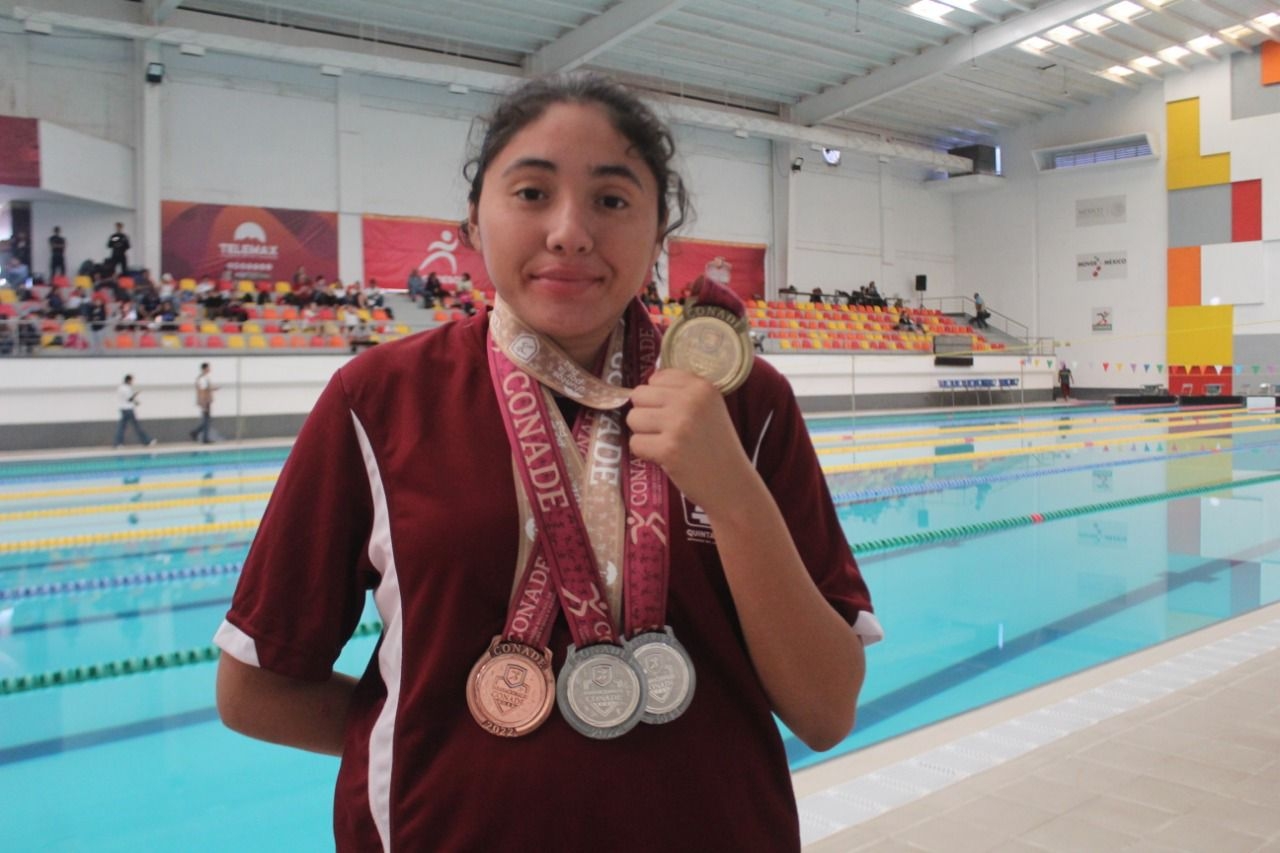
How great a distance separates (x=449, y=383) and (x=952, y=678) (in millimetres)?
3773

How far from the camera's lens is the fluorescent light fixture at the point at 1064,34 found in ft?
66.7

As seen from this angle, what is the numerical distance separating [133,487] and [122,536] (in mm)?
2710

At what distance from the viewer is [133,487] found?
951 centimetres

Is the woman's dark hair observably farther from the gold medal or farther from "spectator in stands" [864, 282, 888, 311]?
"spectator in stands" [864, 282, 888, 311]

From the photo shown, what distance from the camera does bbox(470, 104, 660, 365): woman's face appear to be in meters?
1.04

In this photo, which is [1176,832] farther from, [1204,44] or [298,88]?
[1204,44]

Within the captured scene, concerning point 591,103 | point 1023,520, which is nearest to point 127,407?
point 1023,520

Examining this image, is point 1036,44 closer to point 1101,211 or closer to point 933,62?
point 933,62

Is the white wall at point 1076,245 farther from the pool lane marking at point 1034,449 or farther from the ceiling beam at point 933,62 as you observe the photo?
the pool lane marking at point 1034,449

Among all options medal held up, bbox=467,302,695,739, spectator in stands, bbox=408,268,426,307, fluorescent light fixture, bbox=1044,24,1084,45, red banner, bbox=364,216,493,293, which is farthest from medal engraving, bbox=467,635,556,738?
fluorescent light fixture, bbox=1044,24,1084,45

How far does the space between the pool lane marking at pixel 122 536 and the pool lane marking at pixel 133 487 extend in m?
2.18

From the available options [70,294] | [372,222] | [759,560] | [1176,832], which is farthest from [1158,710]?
[372,222]

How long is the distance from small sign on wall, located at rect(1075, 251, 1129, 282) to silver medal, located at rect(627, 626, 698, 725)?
27891 millimetres

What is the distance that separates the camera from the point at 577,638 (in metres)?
1.00
